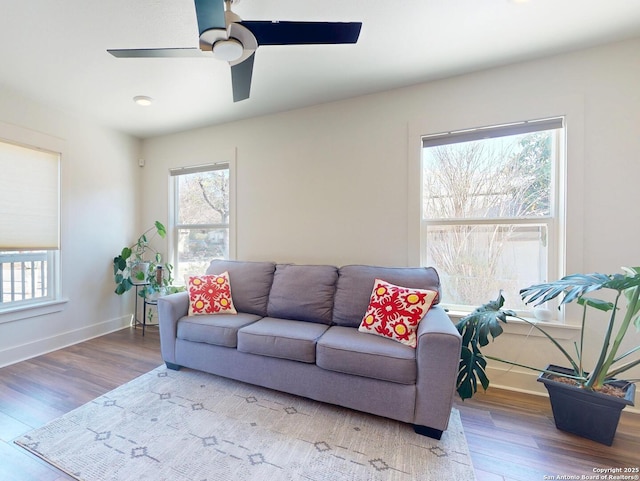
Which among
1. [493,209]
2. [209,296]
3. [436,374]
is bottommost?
[436,374]

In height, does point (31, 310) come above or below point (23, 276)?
below

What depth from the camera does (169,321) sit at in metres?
2.37

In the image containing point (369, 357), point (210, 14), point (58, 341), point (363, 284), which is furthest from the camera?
point (58, 341)

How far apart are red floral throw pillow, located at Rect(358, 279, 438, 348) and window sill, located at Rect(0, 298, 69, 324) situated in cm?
318

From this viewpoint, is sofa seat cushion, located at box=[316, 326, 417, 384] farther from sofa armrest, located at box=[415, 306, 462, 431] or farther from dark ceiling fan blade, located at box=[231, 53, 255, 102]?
dark ceiling fan blade, located at box=[231, 53, 255, 102]

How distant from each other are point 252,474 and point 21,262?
3.09 meters

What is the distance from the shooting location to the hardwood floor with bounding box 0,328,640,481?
1.42 metres

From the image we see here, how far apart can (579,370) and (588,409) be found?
257mm

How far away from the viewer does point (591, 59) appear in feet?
6.51

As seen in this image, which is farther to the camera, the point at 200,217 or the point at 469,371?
the point at 200,217

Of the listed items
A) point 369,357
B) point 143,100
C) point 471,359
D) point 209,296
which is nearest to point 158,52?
point 143,100

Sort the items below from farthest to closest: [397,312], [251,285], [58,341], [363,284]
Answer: [58,341] → [251,285] → [363,284] → [397,312]

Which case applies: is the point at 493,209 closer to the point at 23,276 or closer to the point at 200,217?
the point at 200,217

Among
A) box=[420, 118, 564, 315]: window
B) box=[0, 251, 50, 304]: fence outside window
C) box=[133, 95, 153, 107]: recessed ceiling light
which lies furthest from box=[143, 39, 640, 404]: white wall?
box=[0, 251, 50, 304]: fence outside window
